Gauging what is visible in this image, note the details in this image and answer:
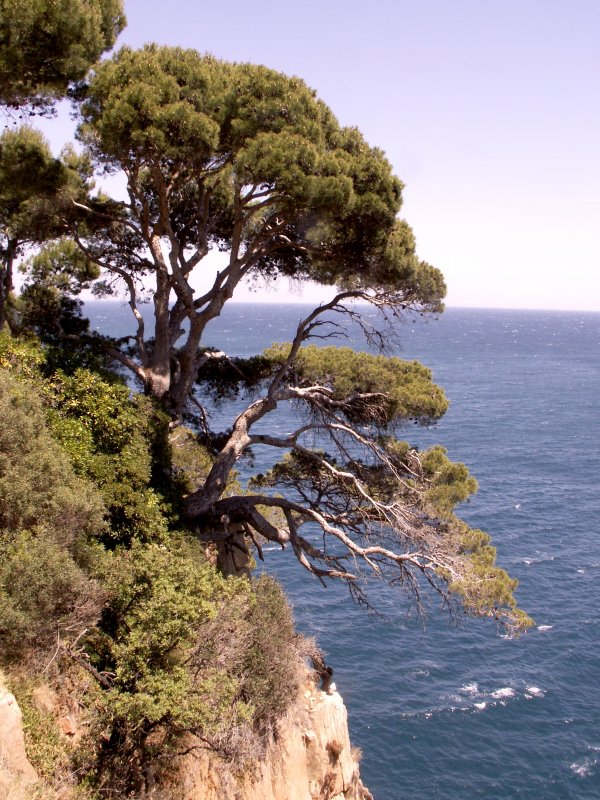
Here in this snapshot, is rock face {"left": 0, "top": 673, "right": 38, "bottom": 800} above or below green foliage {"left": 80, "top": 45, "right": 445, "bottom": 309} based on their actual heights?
below

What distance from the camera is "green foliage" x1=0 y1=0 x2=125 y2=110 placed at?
1218 cm

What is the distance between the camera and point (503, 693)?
24.4m

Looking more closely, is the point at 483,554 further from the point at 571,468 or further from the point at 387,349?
the point at 571,468

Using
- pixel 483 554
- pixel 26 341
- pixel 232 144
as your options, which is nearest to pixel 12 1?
pixel 232 144

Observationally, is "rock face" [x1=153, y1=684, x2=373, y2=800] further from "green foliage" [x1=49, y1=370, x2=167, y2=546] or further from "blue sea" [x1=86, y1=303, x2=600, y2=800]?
"green foliage" [x1=49, y1=370, x2=167, y2=546]

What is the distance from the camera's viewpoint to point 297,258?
57.6 feet

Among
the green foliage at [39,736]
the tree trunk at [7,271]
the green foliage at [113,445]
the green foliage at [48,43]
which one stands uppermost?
the green foliage at [48,43]

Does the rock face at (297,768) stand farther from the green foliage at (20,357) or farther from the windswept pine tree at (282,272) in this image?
the green foliage at (20,357)

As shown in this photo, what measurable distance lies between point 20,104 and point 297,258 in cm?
721

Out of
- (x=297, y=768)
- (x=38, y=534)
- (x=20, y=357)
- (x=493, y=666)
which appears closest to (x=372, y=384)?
(x=20, y=357)

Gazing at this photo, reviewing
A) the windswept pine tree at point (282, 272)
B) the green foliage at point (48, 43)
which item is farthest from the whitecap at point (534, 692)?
the green foliage at point (48, 43)

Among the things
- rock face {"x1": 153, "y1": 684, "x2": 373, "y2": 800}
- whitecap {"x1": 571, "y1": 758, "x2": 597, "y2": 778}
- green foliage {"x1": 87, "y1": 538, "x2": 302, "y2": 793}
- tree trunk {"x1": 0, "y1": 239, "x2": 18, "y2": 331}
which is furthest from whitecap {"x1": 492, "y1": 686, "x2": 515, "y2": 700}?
tree trunk {"x1": 0, "y1": 239, "x2": 18, "y2": 331}

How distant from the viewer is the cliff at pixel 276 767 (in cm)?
804

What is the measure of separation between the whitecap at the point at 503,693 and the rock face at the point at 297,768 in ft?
28.8
